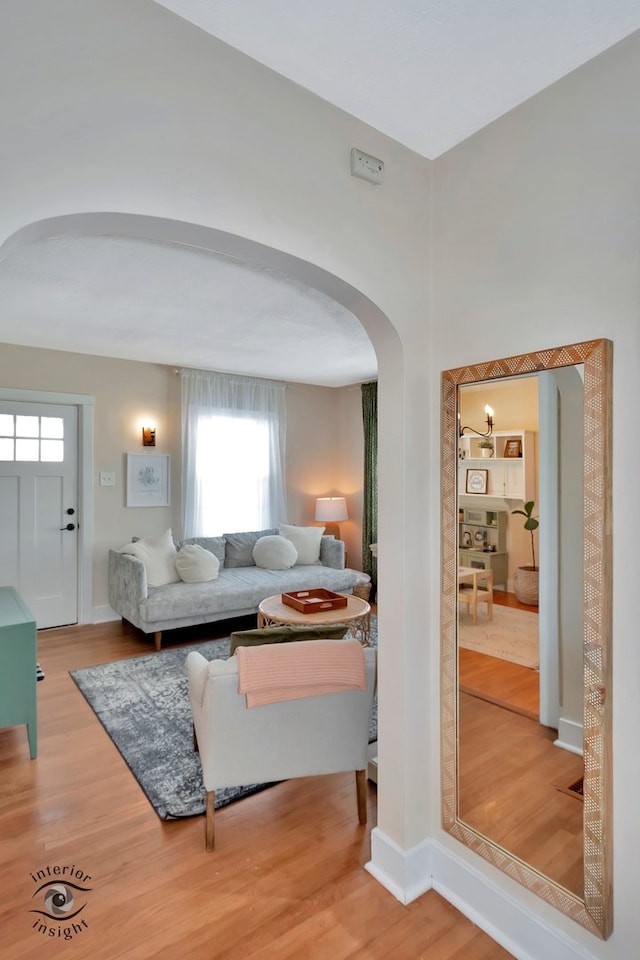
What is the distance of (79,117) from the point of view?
3.99ft

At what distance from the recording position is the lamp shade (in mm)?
6297

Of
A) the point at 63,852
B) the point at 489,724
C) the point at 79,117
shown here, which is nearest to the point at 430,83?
the point at 79,117

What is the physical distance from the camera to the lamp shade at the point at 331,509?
20.7 ft

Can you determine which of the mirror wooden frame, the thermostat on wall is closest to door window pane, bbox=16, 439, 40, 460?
the thermostat on wall

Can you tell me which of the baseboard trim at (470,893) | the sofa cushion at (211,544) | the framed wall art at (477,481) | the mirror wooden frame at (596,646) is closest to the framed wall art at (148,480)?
the sofa cushion at (211,544)

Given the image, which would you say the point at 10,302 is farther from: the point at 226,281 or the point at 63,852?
the point at 63,852

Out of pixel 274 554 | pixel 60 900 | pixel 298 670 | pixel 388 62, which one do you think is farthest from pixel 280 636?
pixel 274 554

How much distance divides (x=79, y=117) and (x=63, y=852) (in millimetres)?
2446

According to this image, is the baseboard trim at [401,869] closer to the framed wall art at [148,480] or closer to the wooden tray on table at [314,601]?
the wooden tray on table at [314,601]

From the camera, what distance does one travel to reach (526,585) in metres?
1.61

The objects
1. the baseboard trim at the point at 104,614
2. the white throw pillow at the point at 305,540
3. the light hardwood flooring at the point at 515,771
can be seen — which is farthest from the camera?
the white throw pillow at the point at 305,540

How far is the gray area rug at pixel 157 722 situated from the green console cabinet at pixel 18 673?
49 centimetres

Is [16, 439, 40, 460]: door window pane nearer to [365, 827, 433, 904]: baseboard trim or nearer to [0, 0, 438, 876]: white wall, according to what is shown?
[0, 0, 438, 876]: white wall

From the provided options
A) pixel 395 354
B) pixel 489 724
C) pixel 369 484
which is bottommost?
pixel 489 724
